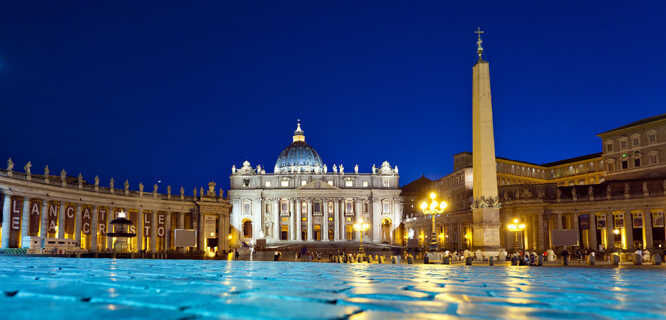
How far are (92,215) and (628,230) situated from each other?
2336 inches

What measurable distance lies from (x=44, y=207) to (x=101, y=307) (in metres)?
56.3

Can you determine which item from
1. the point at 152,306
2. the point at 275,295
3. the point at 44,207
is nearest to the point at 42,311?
the point at 152,306

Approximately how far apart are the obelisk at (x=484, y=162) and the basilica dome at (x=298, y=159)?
11507cm

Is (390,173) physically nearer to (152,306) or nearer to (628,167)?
(628,167)

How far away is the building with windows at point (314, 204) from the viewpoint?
134500mm

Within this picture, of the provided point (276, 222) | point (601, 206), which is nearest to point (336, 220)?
Answer: point (276, 222)

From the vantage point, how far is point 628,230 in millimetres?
60781

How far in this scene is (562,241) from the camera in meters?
37.6

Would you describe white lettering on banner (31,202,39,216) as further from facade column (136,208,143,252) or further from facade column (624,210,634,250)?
facade column (624,210,634,250)

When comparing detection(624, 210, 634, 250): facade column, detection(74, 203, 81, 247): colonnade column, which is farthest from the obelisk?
detection(74, 203, 81, 247): colonnade column

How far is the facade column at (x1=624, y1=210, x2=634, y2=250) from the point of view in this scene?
60.4 m

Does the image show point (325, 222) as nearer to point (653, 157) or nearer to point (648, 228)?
point (653, 157)

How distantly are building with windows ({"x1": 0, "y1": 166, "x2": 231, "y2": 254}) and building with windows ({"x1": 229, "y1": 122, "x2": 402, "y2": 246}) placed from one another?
48267 millimetres

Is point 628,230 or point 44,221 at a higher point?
point 44,221
